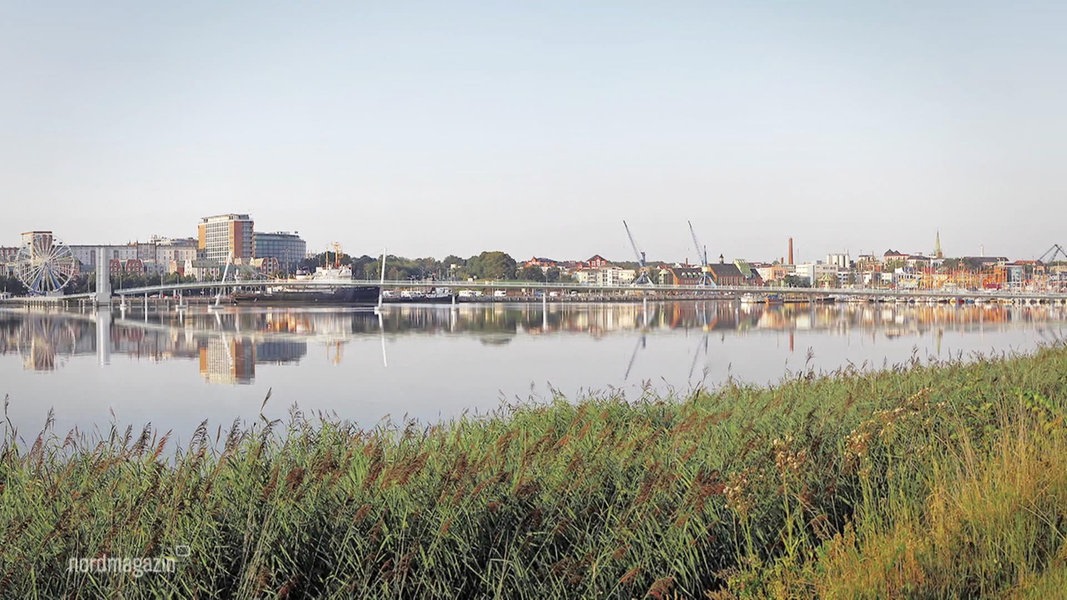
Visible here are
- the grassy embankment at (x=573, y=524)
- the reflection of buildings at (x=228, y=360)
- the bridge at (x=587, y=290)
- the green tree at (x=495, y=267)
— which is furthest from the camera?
the green tree at (x=495, y=267)

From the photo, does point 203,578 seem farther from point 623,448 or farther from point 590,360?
point 590,360

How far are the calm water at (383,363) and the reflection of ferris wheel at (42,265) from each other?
69.6 m

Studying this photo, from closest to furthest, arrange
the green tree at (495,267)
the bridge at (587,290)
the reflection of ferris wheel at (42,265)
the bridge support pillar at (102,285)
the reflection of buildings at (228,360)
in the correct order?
the reflection of buildings at (228,360)
the bridge at (587,290)
the bridge support pillar at (102,285)
the reflection of ferris wheel at (42,265)
the green tree at (495,267)

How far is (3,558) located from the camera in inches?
163

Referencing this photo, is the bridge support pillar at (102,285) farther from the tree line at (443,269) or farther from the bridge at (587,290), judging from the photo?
the tree line at (443,269)

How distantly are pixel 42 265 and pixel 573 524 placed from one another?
123596 millimetres

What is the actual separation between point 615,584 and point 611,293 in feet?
522

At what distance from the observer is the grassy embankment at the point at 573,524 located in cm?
415

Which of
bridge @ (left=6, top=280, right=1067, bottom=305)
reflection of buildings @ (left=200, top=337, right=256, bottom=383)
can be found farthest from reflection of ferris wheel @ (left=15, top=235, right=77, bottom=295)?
reflection of buildings @ (left=200, top=337, right=256, bottom=383)

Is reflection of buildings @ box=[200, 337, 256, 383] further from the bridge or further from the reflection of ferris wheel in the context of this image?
the reflection of ferris wheel

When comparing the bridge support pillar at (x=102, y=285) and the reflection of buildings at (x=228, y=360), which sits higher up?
the bridge support pillar at (x=102, y=285)

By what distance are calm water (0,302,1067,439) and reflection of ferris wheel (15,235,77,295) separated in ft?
228

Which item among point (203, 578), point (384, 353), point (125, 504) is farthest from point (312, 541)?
point (384, 353)

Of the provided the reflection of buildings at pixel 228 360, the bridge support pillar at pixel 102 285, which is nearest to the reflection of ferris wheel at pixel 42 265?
the bridge support pillar at pixel 102 285
